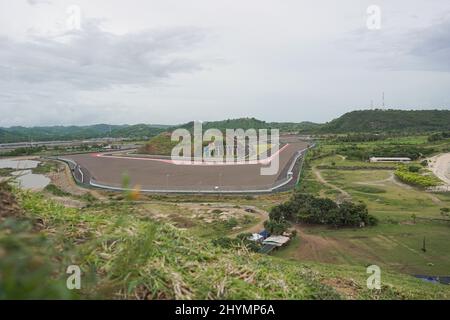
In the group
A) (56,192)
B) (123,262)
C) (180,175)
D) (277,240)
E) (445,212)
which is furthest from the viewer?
(180,175)

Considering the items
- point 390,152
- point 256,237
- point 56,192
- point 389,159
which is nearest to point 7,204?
point 256,237

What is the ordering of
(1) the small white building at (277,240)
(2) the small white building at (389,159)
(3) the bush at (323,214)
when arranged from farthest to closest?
1. (2) the small white building at (389,159)
2. (3) the bush at (323,214)
3. (1) the small white building at (277,240)

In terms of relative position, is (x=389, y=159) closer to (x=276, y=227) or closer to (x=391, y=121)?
(x=276, y=227)

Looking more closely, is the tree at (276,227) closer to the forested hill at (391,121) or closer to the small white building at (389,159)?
the small white building at (389,159)

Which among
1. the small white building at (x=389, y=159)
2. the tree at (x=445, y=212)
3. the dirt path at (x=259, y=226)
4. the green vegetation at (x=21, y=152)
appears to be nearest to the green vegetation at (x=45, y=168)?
the green vegetation at (x=21, y=152)

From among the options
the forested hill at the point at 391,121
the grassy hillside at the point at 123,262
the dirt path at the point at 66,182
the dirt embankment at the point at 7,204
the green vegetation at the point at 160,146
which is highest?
the forested hill at the point at 391,121

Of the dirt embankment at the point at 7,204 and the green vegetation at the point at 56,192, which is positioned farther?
the green vegetation at the point at 56,192
